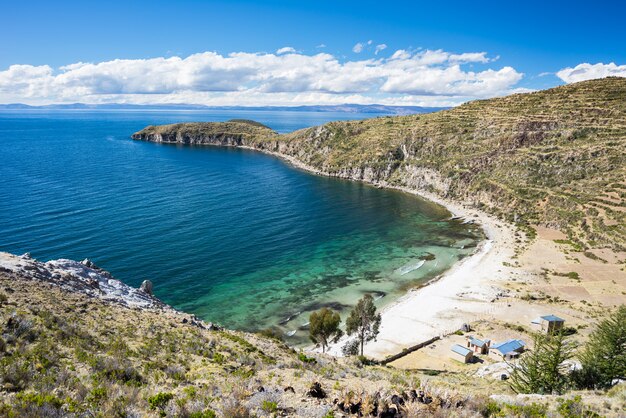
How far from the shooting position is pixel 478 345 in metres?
Result: 46.0

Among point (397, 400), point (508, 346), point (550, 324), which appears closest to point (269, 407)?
point (397, 400)

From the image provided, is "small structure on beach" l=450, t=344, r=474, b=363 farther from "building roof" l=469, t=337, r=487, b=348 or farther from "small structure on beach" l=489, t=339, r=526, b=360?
"small structure on beach" l=489, t=339, r=526, b=360

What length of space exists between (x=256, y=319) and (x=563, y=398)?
141ft

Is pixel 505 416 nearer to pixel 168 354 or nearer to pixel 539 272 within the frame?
pixel 168 354

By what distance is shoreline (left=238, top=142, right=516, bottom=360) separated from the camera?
168 feet

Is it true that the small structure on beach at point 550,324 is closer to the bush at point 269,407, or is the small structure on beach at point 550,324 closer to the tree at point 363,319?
the tree at point 363,319

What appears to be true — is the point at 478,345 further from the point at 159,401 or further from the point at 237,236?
the point at 237,236

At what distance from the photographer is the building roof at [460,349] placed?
4441cm

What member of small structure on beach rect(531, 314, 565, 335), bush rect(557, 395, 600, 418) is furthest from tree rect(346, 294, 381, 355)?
bush rect(557, 395, 600, 418)

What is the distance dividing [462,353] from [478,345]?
3.14m

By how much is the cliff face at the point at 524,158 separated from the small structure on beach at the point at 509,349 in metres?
51.5

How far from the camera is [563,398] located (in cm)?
2002

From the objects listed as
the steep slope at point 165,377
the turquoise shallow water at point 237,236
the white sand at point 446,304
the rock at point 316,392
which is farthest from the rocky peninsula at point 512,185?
the rock at point 316,392

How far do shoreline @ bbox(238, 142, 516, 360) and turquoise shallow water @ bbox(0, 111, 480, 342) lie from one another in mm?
3344
